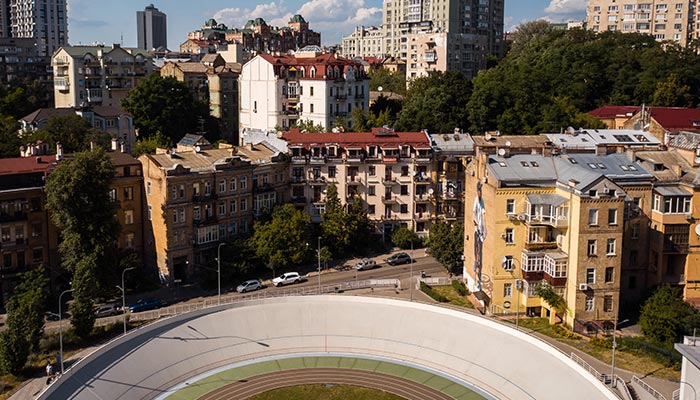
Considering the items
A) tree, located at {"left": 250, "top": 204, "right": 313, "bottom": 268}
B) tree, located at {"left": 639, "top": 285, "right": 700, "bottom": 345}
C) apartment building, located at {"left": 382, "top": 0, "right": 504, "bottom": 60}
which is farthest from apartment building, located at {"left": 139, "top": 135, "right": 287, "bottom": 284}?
apartment building, located at {"left": 382, "top": 0, "right": 504, "bottom": 60}

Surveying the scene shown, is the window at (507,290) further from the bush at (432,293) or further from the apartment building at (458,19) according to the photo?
the apartment building at (458,19)

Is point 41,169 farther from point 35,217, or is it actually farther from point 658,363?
point 658,363

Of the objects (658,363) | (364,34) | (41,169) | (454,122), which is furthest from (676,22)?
(41,169)

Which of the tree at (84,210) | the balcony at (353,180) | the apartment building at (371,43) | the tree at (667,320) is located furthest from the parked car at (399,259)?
the apartment building at (371,43)

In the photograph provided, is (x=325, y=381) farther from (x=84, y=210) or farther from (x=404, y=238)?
(x=404, y=238)

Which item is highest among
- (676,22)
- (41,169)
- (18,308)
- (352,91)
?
(676,22)
